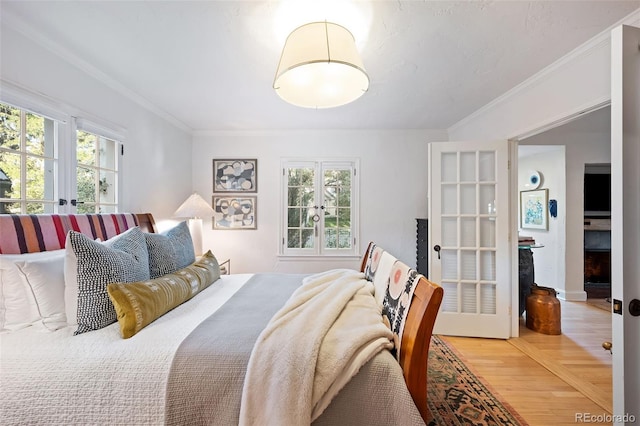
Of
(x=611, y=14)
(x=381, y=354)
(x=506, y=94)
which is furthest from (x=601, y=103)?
(x=381, y=354)

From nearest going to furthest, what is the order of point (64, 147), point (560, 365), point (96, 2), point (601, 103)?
point (96, 2) < point (601, 103) < point (64, 147) < point (560, 365)

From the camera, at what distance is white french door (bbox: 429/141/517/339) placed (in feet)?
8.57

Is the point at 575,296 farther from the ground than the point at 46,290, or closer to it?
closer to it

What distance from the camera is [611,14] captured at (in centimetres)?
150

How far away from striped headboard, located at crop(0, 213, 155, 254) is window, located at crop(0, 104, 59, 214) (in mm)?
241

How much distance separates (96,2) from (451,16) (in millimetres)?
1975

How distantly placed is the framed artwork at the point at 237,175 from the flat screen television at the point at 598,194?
5.31 meters

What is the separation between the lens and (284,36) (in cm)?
167

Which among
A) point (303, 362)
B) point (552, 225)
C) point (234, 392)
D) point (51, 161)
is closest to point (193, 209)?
point (51, 161)

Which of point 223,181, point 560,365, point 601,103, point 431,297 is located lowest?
point 560,365

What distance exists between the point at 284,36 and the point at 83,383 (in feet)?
6.61

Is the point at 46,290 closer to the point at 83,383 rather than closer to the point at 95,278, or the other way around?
the point at 95,278

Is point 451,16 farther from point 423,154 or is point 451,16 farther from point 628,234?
point 423,154

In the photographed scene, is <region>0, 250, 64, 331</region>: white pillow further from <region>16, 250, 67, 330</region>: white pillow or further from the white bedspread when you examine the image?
the white bedspread
